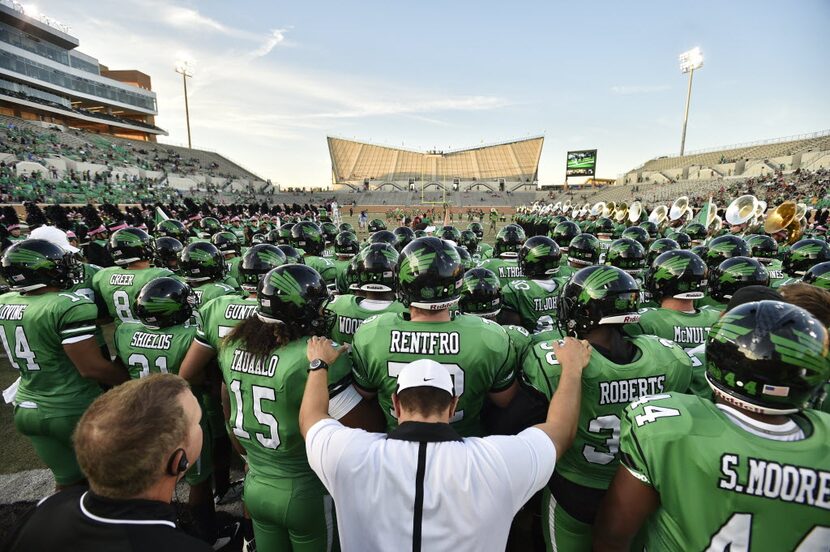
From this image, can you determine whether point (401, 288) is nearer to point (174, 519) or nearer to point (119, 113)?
point (174, 519)

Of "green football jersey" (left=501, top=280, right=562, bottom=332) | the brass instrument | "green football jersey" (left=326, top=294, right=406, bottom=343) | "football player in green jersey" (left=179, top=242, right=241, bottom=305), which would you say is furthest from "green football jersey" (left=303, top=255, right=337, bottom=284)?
the brass instrument

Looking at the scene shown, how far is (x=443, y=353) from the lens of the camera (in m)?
2.62

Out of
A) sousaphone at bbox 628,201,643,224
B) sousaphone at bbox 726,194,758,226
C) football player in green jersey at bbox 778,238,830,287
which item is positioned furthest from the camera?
sousaphone at bbox 628,201,643,224

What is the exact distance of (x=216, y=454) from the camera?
432 cm

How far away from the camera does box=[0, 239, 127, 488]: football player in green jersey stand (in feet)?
11.2

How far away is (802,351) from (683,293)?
2357mm

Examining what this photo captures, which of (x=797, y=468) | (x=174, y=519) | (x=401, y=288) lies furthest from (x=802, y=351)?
(x=174, y=519)

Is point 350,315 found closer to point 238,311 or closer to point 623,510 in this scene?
point 238,311

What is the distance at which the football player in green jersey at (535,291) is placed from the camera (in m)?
4.89

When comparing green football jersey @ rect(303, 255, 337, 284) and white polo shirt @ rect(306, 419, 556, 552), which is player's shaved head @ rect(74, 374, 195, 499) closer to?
A: white polo shirt @ rect(306, 419, 556, 552)

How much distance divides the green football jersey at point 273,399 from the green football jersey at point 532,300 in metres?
2.92

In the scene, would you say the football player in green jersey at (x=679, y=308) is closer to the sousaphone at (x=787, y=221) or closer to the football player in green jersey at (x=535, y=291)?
the football player in green jersey at (x=535, y=291)

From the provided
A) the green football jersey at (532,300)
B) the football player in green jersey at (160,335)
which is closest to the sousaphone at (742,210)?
the green football jersey at (532,300)

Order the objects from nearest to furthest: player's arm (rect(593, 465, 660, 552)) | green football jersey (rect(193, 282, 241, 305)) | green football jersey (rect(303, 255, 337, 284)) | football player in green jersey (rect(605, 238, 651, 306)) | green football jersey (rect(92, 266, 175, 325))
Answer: player's arm (rect(593, 465, 660, 552))
green football jersey (rect(92, 266, 175, 325))
green football jersey (rect(193, 282, 241, 305))
football player in green jersey (rect(605, 238, 651, 306))
green football jersey (rect(303, 255, 337, 284))
